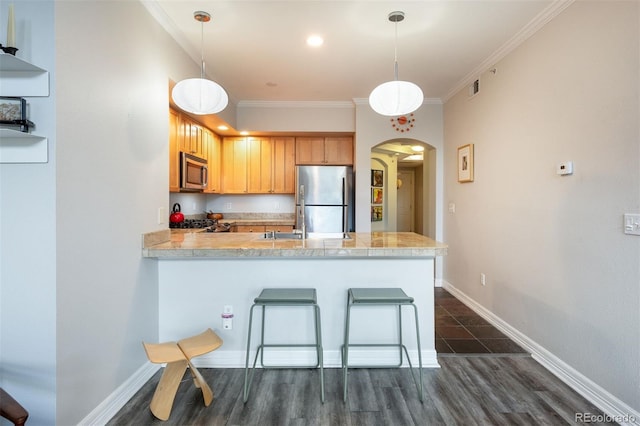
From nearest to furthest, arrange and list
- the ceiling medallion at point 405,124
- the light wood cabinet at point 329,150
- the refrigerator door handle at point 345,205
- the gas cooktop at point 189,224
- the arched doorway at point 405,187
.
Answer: the gas cooktop at point 189,224
the ceiling medallion at point 405,124
the refrigerator door handle at point 345,205
the arched doorway at point 405,187
the light wood cabinet at point 329,150

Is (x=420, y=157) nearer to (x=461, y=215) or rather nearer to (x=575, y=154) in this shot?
(x=461, y=215)

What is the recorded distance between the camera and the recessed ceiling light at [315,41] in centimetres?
273

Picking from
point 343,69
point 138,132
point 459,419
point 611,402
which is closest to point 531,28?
point 343,69

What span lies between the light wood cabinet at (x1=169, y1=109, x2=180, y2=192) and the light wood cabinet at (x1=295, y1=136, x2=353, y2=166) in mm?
2024

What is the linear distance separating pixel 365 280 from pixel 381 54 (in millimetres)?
2144

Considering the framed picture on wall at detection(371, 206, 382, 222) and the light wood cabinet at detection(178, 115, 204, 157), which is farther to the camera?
the framed picture on wall at detection(371, 206, 382, 222)

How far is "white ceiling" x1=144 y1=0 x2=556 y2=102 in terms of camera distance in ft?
7.63

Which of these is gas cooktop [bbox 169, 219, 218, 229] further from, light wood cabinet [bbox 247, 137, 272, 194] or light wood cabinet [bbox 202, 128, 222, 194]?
light wood cabinet [bbox 247, 137, 272, 194]

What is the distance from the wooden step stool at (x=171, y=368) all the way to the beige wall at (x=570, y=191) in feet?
7.60

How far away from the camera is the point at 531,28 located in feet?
8.29

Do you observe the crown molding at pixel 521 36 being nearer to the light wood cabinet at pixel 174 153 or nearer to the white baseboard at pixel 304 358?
the white baseboard at pixel 304 358

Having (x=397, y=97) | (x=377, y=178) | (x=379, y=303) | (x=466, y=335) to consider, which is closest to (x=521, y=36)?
(x=397, y=97)

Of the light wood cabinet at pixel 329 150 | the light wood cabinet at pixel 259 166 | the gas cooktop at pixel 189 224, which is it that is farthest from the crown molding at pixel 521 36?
the gas cooktop at pixel 189 224

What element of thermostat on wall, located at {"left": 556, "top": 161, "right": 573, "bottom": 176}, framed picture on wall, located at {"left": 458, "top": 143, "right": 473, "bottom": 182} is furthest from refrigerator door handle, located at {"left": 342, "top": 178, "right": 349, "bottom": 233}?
thermostat on wall, located at {"left": 556, "top": 161, "right": 573, "bottom": 176}
